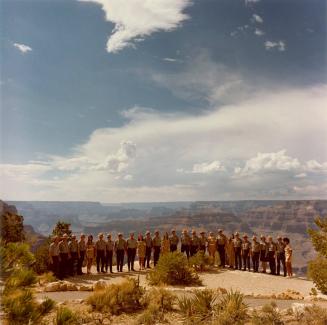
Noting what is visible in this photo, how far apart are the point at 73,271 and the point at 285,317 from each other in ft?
31.6

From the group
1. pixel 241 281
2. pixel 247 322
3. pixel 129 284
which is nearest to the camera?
pixel 247 322

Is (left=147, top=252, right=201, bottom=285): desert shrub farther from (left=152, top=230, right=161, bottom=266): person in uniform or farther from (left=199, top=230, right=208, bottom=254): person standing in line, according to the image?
(left=199, top=230, right=208, bottom=254): person standing in line

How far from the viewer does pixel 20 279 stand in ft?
18.6

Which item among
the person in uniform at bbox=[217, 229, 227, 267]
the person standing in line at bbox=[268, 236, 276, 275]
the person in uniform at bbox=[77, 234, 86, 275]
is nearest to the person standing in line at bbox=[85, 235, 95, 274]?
the person in uniform at bbox=[77, 234, 86, 275]

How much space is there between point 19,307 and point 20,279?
0.43 m

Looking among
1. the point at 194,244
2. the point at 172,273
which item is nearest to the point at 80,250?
the point at 172,273

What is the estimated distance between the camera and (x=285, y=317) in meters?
9.04

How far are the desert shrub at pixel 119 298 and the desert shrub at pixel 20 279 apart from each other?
13.8ft

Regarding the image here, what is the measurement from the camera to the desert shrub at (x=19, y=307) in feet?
17.5

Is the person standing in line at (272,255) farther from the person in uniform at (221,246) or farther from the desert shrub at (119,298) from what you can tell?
the desert shrub at (119,298)

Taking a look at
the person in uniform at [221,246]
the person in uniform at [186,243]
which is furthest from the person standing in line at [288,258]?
the person in uniform at [186,243]

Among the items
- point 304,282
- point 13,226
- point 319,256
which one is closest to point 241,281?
point 304,282

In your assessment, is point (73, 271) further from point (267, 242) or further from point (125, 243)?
point (267, 242)

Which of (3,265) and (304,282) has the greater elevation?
(3,265)
